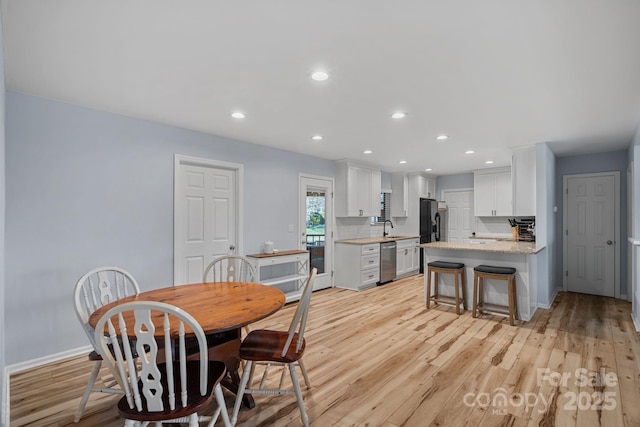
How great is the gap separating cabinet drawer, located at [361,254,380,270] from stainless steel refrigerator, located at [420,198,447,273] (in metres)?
1.80

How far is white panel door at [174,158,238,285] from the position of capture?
3.77 meters

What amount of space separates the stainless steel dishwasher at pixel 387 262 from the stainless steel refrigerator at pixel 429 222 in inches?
49.1

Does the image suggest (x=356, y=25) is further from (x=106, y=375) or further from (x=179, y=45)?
(x=106, y=375)

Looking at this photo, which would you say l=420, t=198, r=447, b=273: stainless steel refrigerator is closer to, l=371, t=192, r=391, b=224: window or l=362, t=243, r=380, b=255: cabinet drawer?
l=371, t=192, r=391, b=224: window

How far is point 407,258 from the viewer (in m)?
6.83

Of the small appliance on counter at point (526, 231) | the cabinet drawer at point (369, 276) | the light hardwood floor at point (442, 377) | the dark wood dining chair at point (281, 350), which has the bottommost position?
the light hardwood floor at point (442, 377)

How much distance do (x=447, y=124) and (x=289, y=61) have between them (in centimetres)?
219

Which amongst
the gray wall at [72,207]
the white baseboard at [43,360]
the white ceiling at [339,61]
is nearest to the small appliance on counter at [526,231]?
the white ceiling at [339,61]

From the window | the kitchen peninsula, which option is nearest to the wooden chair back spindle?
the kitchen peninsula

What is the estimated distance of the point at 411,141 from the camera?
4441 millimetres

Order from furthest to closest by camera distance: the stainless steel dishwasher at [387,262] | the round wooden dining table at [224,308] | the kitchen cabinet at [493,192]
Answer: the kitchen cabinet at [493,192] < the stainless steel dishwasher at [387,262] < the round wooden dining table at [224,308]

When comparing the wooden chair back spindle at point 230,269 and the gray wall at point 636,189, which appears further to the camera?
the gray wall at point 636,189

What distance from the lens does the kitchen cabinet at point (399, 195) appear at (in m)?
7.30

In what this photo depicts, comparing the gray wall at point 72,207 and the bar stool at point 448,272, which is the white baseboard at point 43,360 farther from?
the bar stool at point 448,272
